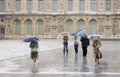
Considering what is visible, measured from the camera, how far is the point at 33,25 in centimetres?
9075

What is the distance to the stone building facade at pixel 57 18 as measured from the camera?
3521 inches

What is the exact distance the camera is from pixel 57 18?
9031 cm

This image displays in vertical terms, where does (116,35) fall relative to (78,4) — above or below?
below

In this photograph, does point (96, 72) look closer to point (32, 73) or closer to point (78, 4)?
point (32, 73)

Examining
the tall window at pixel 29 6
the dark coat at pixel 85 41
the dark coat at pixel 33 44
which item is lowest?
the dark coat at pixel 85 41

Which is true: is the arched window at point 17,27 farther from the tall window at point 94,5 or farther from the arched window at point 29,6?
the tall window at point 94,5

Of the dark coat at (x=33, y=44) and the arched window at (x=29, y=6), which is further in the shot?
the arched window at (x=29, y=6)

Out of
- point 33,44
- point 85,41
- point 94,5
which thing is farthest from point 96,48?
point 94,5

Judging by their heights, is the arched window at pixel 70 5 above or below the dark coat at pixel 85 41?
above

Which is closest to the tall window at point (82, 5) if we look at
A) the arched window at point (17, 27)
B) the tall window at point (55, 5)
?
the tall window at point (55, 5)

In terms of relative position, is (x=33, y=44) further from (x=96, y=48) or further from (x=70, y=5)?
(x=70, y=5)

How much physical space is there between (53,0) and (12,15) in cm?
860

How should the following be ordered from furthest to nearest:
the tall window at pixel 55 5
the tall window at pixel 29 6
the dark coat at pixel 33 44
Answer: the tall window at pixel 29 6, the tall window at pixel 55 5, the dark coat at pixel 33 44

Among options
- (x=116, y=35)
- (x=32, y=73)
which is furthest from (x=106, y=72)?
(x=116, y=35)
